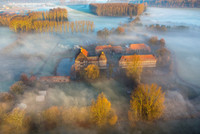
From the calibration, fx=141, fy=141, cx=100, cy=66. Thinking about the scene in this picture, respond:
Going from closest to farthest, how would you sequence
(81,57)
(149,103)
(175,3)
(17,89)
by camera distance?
(149,103), (17,89), (81,57), (175,3)

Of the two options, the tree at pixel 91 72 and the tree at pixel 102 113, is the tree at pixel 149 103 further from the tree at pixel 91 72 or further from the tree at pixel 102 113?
the tree at pixel 91 72

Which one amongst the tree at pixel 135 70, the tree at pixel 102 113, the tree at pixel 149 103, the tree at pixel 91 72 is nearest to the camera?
the tree at pixel 102 113

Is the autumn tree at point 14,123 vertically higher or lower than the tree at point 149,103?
lower

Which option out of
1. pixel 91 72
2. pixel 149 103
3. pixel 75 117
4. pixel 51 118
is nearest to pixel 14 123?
pixel 51 118

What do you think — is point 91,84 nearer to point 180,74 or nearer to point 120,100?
point 120,100

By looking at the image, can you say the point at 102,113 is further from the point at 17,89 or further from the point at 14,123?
the point at 17,89

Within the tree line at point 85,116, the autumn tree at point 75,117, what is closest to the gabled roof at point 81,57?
the tree line at point 85,116

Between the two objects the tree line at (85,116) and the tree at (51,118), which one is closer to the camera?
the tree line at (85,116)
